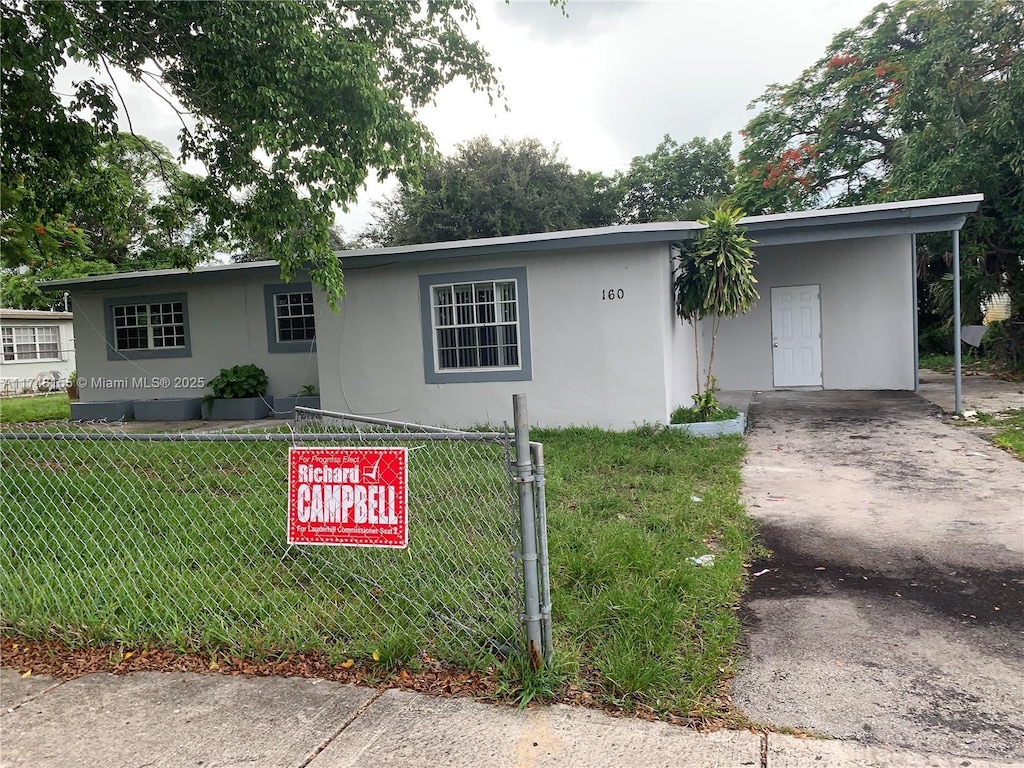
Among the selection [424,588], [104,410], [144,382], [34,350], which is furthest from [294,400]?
[34,350]

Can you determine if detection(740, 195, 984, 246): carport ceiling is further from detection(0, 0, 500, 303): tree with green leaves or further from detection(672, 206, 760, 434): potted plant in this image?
detection(0, 0, 500, 303): tree with green leaves

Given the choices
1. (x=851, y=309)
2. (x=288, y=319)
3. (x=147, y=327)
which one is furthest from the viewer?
(x=147, y=327)

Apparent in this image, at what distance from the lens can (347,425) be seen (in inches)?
418

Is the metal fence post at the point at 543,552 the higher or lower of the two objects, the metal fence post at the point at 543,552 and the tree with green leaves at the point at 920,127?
the lower

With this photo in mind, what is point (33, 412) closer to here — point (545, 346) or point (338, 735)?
point (545, 346)

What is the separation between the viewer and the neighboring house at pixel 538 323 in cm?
980

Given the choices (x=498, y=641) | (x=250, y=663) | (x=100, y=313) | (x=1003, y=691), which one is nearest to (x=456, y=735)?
(x=498, y=641)

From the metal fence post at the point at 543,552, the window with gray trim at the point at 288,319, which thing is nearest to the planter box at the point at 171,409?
the window with gray trim at the point at 288,319

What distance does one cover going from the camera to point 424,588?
13.3 feet

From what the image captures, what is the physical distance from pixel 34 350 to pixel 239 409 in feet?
56.2

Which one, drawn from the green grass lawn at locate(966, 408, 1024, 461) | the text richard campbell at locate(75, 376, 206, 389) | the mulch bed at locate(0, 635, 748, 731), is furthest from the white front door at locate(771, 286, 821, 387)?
the mulch bed at locate(0, 635, 748, 731)

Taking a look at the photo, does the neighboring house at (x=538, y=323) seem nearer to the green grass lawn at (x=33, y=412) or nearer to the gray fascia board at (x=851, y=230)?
the gray fascia board at (x=851, y=230)

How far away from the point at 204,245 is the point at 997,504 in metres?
9.49

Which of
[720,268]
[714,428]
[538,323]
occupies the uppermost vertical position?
[720,268]
